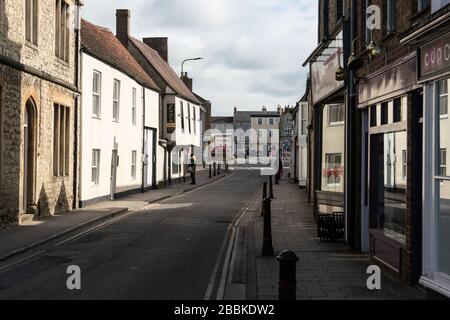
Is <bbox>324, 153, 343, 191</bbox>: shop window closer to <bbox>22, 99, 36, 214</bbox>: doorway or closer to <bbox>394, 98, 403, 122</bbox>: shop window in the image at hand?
<bbox>394, 98, 403, 122</bbox>: shop window

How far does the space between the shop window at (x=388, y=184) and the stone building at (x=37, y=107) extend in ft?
30.2

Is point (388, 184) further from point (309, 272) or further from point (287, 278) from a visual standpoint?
point (287, 278)

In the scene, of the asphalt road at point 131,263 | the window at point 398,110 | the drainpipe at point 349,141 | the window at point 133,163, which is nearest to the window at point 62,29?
the asphalt road at point 131,263

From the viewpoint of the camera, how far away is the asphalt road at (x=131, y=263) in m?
8.70

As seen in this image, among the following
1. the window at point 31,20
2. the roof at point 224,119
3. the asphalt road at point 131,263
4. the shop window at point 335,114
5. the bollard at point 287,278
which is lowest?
the asphalt road at point 131,263

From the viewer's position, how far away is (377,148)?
1130 centimetres

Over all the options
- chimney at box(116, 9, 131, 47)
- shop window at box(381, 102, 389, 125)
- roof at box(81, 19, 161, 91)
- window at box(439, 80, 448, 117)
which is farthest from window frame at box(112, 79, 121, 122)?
window at box(439, 80, 448, 117)

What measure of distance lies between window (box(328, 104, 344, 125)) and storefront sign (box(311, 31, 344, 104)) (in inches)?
15.6

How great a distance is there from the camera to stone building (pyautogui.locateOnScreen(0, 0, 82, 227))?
1558 cm

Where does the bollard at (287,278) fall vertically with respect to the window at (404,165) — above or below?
below

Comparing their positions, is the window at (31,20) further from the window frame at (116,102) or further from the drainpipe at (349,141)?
the drainpipe at (349,141)

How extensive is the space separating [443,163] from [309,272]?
3.28 m
